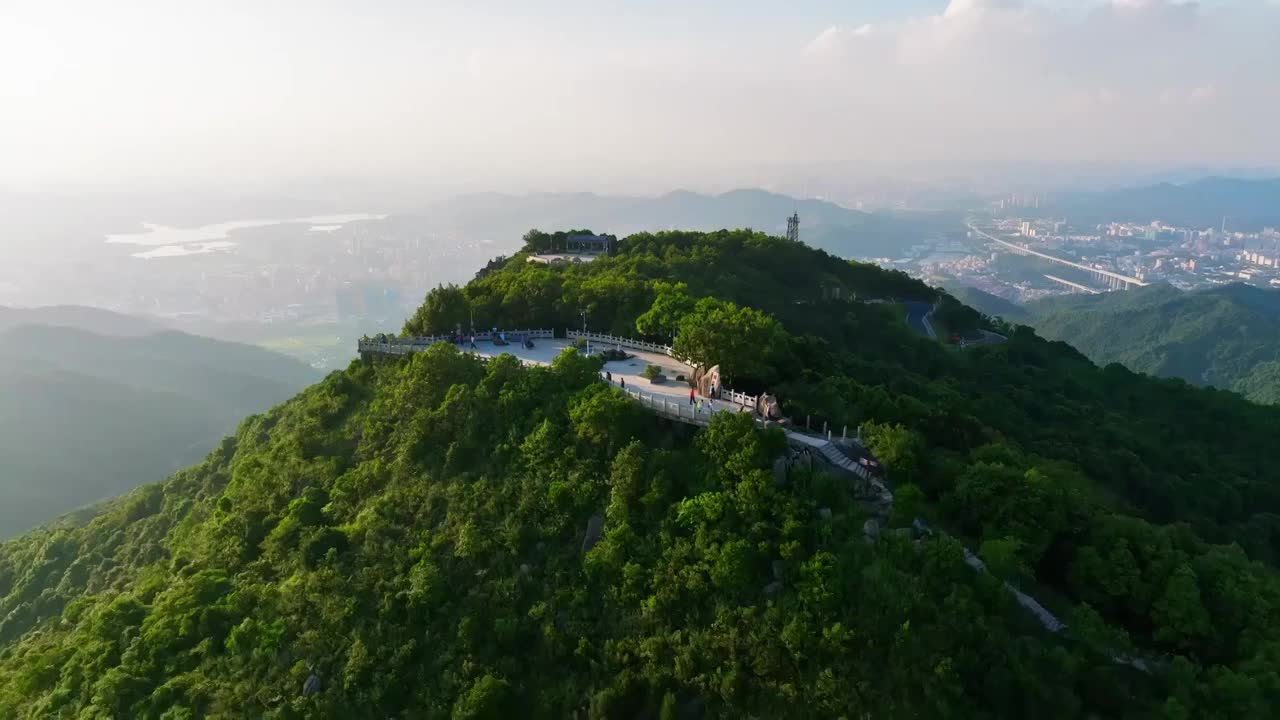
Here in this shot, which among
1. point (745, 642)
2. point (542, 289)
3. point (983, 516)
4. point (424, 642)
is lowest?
point (424, 642)

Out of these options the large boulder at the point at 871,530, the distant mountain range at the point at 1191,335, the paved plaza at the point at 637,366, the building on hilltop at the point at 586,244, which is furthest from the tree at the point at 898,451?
the distant mountain range at the point at 1191,335

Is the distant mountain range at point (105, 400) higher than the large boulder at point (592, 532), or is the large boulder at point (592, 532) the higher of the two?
the large boulder at point (592, 532)

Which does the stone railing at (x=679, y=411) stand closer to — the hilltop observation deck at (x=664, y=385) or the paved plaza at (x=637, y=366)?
the hilltop observation deck at (x=664, y=385)

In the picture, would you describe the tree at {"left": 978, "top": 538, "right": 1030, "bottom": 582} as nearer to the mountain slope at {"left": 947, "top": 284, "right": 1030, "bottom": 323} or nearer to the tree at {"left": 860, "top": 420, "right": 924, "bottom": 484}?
the tree at {"left": 860, "top": 420, "right": 924, "bottom": 484}

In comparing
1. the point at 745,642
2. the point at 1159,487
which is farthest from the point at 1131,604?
the point at 1159,487

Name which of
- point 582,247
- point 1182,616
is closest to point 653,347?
point 1182,616

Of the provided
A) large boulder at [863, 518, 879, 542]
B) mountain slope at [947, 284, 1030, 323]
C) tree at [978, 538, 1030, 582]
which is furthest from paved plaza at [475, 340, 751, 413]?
mountain slope at [947, 284, 1030, 323]

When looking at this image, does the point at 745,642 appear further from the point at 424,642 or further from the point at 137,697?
the point at 137,697
